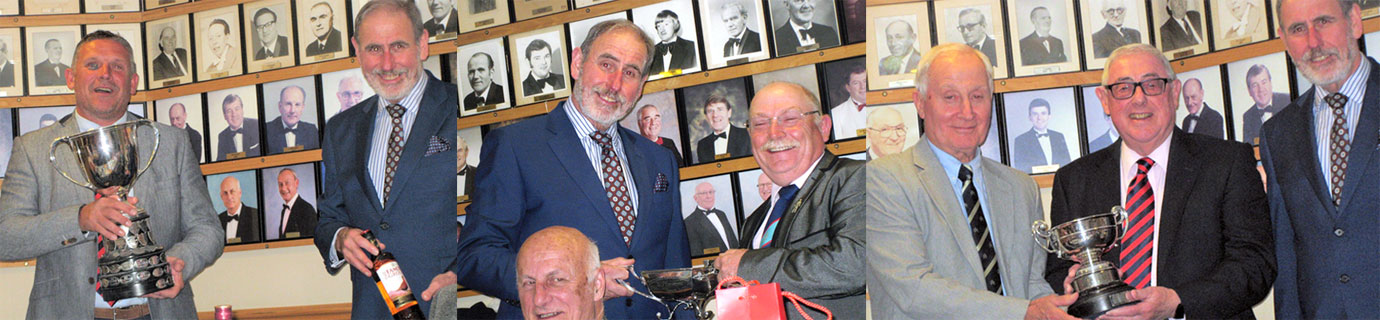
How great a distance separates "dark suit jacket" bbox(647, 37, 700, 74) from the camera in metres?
3.81

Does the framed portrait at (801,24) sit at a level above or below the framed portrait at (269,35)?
below

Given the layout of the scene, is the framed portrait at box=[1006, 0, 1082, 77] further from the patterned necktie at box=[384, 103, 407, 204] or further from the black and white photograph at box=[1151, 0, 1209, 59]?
the patterned necktie at box=[384, 103, 407, 204]

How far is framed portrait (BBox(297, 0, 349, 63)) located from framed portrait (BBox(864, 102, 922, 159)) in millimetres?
2176

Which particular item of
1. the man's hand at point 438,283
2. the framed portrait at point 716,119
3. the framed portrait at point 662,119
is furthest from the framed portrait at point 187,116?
the framed portrait at point 716,119

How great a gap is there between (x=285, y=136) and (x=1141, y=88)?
3.28m

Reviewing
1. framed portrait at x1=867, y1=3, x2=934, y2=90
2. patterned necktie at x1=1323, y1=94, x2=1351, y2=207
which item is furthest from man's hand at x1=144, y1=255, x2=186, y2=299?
patterned necktie at x1=1323, y1=94, x2=1351, y2=207

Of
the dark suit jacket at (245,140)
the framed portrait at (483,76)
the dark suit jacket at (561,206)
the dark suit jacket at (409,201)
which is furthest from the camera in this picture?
the dark suit jacket at (245,140)

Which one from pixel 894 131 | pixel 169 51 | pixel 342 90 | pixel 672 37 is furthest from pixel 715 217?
pixel 169 51

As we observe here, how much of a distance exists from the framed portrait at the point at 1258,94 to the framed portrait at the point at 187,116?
393cm

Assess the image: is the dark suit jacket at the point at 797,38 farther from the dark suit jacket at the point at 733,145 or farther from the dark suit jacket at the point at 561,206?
the dark suit jacket at the point at 561,206

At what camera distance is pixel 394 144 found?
4.35 metres

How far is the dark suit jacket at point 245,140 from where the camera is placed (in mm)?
4605

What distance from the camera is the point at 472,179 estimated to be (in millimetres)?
4195

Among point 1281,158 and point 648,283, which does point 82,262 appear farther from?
point 1281,158
